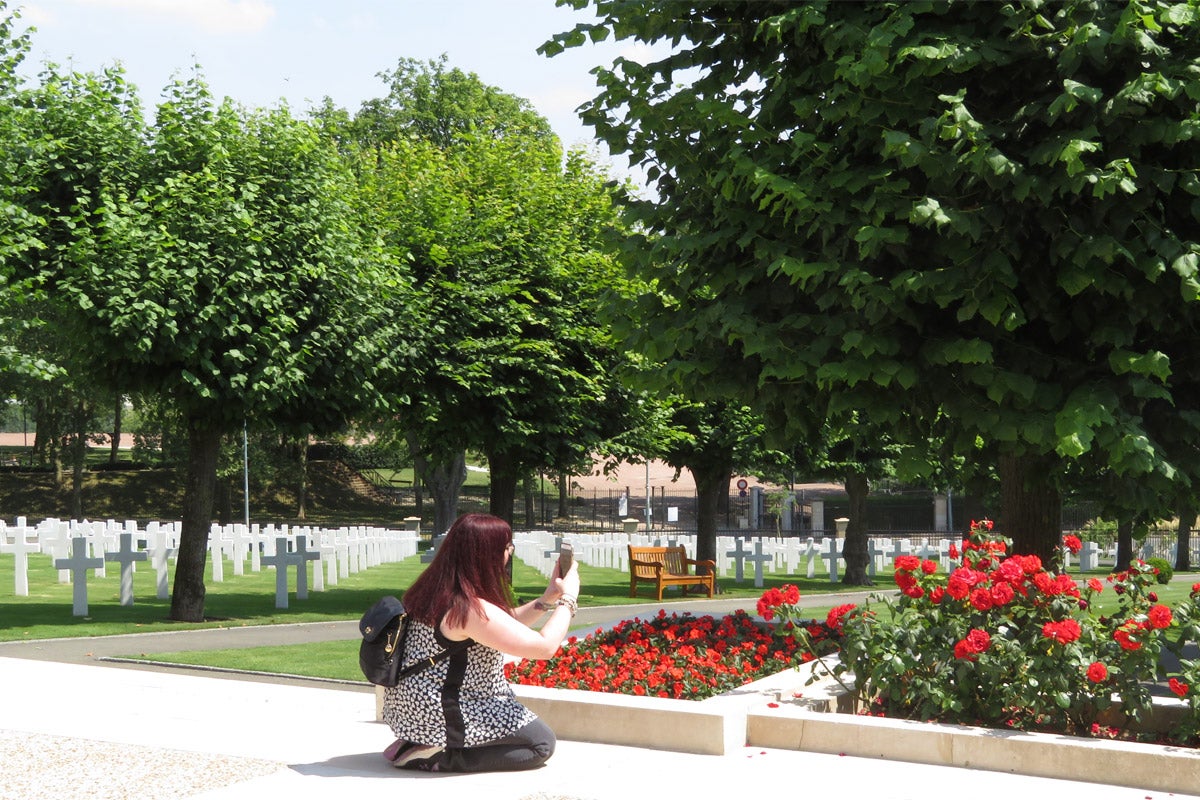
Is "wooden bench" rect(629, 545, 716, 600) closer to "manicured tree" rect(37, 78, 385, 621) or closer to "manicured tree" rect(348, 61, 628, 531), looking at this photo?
"manicured tree" rect(348, 61, 628, 531)

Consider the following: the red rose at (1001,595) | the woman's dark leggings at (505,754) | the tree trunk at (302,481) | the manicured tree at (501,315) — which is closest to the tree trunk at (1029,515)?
the red rose at (1001,595)

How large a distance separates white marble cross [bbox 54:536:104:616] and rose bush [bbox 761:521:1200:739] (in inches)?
463

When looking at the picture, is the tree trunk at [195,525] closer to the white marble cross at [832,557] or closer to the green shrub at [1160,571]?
the green shrub at [1160,571]

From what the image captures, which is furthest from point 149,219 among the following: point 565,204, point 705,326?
point 705,326

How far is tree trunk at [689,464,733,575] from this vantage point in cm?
2566

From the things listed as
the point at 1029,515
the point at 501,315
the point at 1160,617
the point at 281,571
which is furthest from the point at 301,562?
the point at 1160,617

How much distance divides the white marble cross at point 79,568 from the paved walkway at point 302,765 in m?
7.55

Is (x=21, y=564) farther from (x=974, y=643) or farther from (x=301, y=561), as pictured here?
(x=974, y=643)

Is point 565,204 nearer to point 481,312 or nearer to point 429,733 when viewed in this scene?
point 481,312

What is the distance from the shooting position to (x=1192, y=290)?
7164 mm

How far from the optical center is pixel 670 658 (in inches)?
316

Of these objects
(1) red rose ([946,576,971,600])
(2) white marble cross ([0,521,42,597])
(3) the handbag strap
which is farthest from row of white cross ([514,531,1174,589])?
(3) the handbag strap

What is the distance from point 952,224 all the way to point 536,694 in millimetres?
3786

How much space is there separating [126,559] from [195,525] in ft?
6.48
